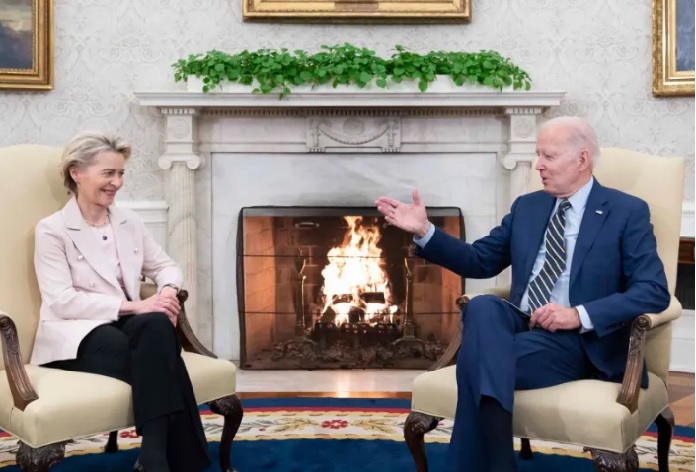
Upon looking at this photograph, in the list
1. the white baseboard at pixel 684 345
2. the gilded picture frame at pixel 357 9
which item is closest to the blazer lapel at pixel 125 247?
the gilded picture frame at pixel 357 9

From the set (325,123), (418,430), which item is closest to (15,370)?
(418,430)

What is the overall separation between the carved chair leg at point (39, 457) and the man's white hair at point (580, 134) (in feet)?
6.53

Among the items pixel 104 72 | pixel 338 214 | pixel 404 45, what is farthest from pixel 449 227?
pixel 104 72

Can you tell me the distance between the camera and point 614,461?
2.54 metres

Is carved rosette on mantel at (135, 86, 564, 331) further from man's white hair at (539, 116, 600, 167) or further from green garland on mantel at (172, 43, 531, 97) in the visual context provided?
man's white hair at (539, 116, 600, 167)

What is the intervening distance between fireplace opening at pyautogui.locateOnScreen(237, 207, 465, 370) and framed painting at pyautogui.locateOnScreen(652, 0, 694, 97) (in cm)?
155

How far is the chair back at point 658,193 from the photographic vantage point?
305 centimetres

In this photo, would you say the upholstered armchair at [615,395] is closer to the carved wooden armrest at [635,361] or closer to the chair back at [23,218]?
the carved wooden armrest at [635,361]

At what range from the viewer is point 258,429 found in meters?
3.95

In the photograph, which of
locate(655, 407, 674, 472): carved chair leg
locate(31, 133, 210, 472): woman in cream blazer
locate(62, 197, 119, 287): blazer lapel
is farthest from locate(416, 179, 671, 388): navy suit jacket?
locate(62, 197, 119, 287): blazer lapel

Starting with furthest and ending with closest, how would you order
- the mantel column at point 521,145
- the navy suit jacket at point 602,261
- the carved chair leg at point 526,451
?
the mantel column at point 521,145
the carved chair leg at point 526,451
the navy suit jacket at point 602,261

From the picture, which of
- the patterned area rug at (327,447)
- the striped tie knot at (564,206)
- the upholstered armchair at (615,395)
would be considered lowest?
the patterned area rug at (327,447)

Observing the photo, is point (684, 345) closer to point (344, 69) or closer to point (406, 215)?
point (344, 69)

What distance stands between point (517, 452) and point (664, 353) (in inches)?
32.8
